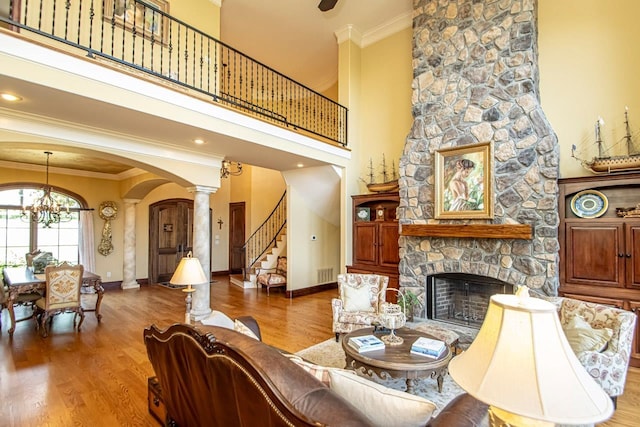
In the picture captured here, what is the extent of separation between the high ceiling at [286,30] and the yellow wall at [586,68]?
2.47m

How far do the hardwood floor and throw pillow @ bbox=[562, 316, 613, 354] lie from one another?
2.01 feet

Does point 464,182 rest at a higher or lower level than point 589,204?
higher

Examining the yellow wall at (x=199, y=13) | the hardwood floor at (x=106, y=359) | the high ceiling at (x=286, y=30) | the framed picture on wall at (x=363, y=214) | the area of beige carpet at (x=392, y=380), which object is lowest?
the hardwood floor at (x=106, y=359)

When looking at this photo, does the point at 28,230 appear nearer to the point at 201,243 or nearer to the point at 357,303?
the point at 201,243

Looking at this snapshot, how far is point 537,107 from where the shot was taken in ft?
13.9

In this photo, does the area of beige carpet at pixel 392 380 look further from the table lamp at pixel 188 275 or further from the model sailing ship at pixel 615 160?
the model sailing ship at pixel 615 160

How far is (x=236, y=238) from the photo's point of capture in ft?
34.4

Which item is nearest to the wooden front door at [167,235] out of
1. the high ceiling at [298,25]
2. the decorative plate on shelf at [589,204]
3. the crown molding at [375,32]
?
the high ceiling at [298,25]

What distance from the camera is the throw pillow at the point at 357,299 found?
4.44 m

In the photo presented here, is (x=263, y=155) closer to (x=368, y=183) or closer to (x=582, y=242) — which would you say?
(x=368, y=183)

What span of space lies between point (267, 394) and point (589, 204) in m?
4.55

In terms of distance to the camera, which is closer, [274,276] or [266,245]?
[274,276]

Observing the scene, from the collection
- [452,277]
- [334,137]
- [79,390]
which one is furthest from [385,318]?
[334,137]

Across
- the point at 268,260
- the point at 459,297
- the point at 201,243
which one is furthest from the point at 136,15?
the point at 459,297
